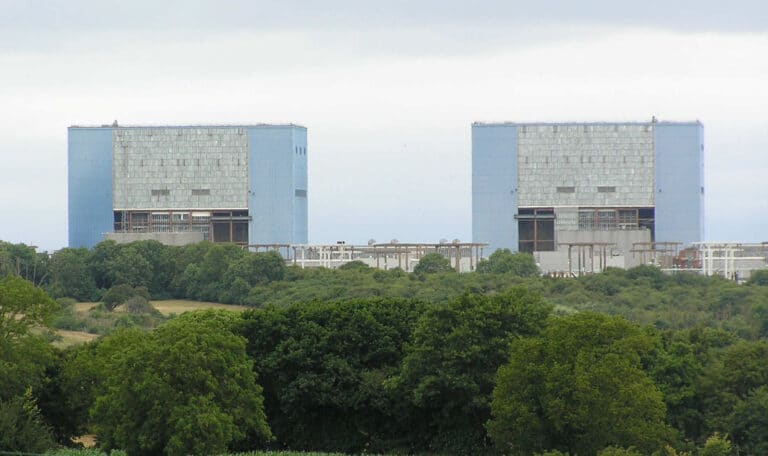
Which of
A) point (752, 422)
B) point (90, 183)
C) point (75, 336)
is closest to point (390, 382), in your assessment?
point (752, 422)

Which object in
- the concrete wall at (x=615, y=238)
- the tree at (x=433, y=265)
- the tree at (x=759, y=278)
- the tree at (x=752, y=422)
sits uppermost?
the concrete wall at (x=615, y=238)

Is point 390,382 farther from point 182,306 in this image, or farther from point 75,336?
point 182,306

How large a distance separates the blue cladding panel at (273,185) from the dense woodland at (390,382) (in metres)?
89.3

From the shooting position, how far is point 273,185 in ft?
500

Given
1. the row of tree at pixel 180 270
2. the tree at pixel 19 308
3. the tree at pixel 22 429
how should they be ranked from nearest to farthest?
the tree at pixel 22 429 < the tree at pixel 19 308 < the row of tree at pixel 180 270

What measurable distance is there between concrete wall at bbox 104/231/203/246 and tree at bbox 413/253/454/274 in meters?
28.1

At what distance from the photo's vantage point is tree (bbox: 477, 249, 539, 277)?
132 m

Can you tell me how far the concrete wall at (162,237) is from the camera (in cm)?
14938

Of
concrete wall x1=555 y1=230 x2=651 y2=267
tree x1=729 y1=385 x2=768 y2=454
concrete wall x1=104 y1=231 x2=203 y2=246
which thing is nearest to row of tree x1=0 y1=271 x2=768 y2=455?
tree x1=729 y1=385 x2=768 y2=454

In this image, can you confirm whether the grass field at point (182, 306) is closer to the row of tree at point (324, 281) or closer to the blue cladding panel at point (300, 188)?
the row of tree at point (324, 281)

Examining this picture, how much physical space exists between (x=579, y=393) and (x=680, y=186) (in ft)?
356

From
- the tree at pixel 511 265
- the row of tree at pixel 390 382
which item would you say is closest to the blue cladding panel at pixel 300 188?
the tree at pixel 511 265

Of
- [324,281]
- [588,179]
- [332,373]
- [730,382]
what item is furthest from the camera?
[588,179]

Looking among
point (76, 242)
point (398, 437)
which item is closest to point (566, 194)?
point (76, 242)
